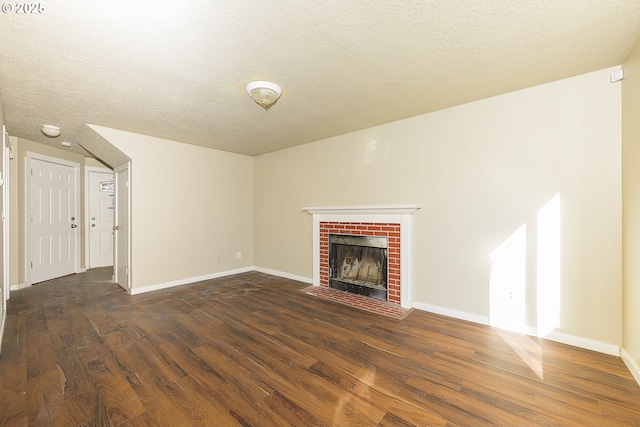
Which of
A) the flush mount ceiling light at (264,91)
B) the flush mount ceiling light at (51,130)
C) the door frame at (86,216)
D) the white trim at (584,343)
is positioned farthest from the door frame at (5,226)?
the white trim at (584,343)

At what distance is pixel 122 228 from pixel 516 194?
533 cm

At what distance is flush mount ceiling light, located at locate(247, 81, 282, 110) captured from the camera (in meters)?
2.26

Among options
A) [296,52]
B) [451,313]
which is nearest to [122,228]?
[296,52]

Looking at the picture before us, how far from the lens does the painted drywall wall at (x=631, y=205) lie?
1831 millimetres

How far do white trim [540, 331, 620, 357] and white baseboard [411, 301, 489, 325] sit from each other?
499mm

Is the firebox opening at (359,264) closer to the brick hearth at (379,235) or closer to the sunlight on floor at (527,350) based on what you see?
the brick hearth at (379,235)

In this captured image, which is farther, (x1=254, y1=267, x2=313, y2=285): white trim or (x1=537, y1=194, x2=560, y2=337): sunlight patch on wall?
(x1=254, y1=267, x2=313, y2=285): white trim

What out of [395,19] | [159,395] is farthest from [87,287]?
[395,19]

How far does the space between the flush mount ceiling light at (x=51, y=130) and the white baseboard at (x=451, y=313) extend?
5151 millimetres

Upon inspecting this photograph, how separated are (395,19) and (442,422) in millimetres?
2356

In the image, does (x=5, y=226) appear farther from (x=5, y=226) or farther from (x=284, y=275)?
(x=284, y=275)

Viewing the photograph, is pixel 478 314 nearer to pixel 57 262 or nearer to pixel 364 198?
pixel 364 198

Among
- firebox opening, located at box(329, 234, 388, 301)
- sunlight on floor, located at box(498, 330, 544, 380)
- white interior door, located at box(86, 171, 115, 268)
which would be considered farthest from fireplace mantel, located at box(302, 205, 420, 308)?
white interior door, located at box(86, 171, 115, 268)

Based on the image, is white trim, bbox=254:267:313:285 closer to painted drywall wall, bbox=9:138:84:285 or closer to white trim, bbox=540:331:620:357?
white trim, bbox=540:331:620:357
